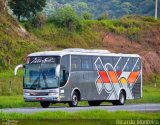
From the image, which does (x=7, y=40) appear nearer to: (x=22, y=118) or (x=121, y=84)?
(x=121, y=84)

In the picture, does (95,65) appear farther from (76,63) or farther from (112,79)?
(76,63)

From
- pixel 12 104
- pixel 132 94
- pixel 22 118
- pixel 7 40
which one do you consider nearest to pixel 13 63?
→ pixel 7 40

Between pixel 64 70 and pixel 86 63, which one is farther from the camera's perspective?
pixel 86 63

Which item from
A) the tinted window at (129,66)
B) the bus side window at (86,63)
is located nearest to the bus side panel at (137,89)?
the tinted window at (129,66)

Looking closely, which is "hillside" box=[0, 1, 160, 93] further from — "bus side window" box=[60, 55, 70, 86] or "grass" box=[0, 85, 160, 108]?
"bus side window" box=[60, 55, 70, 86]

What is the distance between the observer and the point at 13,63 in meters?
62.5

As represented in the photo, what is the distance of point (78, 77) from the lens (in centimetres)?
4031

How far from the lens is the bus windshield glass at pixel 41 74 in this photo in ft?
126

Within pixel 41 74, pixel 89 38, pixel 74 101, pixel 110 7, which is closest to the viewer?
pixel 41 74

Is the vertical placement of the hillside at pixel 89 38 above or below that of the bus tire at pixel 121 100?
above

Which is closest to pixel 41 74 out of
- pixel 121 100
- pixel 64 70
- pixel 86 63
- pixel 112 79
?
pixel 64 70

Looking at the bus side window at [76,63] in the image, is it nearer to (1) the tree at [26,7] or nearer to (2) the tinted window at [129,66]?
(2) the tinted window at [129,66]

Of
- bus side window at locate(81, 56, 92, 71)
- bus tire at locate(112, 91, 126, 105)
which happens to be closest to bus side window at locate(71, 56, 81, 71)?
bus side window at locate(81, 56, 92, 71)

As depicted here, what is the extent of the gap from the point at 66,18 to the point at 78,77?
34429 millimetres
